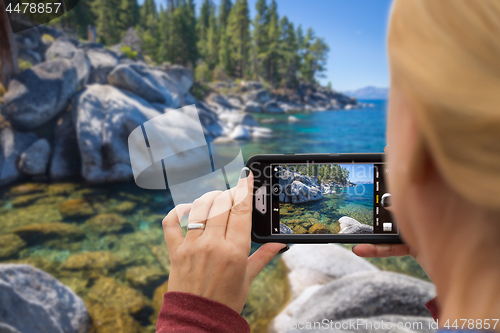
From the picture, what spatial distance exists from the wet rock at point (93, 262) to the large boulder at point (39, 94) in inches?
191

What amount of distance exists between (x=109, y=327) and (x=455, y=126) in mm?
3798

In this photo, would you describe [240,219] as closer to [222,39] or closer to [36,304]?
[36,304]

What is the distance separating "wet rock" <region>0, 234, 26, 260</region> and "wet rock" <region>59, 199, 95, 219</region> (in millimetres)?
950

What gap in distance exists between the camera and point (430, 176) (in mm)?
300

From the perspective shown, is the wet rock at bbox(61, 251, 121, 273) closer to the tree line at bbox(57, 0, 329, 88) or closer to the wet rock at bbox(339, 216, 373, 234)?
the wet rock at bbox(339, 216, 373, 234)

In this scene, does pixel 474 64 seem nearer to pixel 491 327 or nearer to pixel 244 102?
pixel 491 327

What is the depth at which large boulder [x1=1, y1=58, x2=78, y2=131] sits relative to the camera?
7.29 m

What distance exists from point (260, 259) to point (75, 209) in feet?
21.5

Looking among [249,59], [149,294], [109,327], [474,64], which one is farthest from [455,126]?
[249,59]

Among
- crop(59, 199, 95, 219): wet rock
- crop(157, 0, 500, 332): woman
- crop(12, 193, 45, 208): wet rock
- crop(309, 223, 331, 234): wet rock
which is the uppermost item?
crop(157, 0, 500, 332): woman

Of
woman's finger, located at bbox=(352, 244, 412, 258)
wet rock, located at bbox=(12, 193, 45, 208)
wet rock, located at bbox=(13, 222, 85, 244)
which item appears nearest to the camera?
woman's finger, located at bbox=(352, 244, 412, 258)

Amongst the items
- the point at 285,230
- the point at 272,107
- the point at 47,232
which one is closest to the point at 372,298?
the point at 285,230

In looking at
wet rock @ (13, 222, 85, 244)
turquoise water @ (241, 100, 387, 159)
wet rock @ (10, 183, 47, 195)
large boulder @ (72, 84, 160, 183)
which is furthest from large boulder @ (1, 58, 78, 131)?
turquoise water @ (241, 100, 387, 159)

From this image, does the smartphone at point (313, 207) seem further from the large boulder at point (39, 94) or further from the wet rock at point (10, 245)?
the large boulder at point (39, 94)
